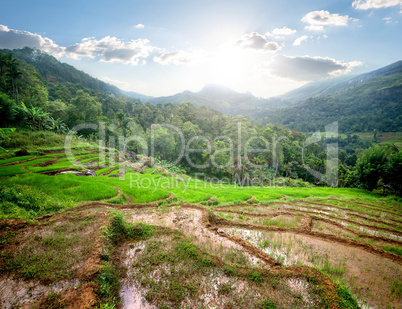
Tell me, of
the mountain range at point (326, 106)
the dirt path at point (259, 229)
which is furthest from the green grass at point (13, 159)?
the mountain range at point (326, 106)

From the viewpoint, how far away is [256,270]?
4.66 meters

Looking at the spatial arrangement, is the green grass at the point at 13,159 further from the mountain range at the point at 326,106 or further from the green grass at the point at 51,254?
the mountain range at the point at 326,106

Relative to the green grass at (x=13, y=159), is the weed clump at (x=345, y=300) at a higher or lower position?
lower

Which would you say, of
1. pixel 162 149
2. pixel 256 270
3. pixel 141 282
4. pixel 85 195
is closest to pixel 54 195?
pixel 85 195

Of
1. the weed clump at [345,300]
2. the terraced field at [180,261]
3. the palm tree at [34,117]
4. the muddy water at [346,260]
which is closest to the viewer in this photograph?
the weed clump at [345,300]

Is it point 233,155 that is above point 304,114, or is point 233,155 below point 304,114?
below

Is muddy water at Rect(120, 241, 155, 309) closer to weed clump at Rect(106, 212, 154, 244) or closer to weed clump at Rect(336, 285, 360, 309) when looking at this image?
weed clump at Rect(106, 212, 154, 244)

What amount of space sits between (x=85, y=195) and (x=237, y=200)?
1019 centimetres

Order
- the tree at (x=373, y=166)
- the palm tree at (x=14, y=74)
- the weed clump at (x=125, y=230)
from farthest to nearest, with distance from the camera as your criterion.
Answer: the palm tree at (x=14, y=74), the tree at (x=373, y=166), the weed clump at (x=125, y=230)

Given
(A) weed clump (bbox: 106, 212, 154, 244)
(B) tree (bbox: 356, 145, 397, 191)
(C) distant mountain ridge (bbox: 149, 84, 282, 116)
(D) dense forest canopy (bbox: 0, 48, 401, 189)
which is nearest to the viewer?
(A) weed clump (bbox: 106, 212, 154, 244)

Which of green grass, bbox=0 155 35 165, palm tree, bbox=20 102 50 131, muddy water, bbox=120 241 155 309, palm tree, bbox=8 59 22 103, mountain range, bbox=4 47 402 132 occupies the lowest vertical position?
muddy water, bbox=120 241 155 309

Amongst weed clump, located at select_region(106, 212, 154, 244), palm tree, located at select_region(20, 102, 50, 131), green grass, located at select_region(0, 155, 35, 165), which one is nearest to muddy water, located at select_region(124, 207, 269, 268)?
weed clump, located at select_region(106, 212, 154, 244)

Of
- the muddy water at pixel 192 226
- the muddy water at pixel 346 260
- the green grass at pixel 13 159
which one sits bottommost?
the muddy water at pixel 346 260

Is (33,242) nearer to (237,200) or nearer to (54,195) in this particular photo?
(54,195)
